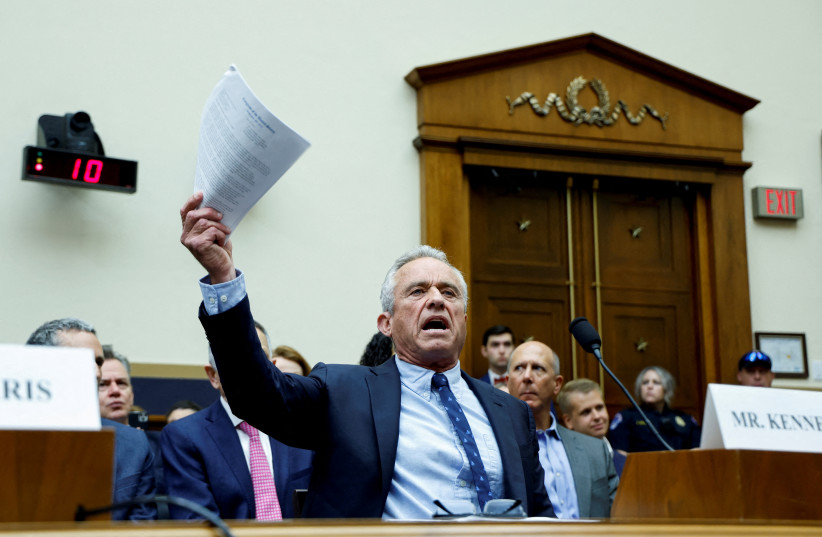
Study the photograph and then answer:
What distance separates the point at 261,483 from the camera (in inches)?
109

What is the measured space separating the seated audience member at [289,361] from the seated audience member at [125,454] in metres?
0.96

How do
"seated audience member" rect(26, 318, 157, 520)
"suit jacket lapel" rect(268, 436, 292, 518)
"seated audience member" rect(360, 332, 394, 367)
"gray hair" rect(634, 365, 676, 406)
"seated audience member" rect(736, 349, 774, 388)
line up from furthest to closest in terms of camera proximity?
"seated audience member" rect(736, 349, 774, 388) → "gray hair" rect(634, 365, 676, 406) → "seated audience member" rect(360, 332, 394, 367) → "suit jacket lapel" rect(268, 436, 292, 518) → "seated audience member" rect(26, 318, 157, 520)

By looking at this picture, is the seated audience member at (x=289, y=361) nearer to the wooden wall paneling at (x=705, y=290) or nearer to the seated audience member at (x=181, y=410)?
the seated audience member at (x=181, y=410)

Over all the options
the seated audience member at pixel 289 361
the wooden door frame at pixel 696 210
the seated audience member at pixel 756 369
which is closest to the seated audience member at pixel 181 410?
the seated audience member at pixel 289 361

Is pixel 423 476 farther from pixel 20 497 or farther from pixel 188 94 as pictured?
pixel 188 94

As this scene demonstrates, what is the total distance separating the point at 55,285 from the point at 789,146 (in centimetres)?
470

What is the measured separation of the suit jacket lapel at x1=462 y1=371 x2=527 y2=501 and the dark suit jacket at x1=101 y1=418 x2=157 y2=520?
3.05 ft

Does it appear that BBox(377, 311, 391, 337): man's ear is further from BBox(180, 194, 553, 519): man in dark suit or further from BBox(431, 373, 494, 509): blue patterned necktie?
BBox(431, 373, 494, 509): blue patterned necktie

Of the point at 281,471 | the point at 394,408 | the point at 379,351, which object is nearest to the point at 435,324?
the point at 394,408

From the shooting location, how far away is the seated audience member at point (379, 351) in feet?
11.5

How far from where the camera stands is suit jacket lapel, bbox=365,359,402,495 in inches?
77.7

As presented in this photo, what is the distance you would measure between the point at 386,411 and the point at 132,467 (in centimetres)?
93

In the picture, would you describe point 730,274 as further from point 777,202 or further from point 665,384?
point 665,384

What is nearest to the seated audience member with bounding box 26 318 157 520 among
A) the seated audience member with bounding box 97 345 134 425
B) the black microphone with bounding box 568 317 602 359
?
the seated audience member with bounding box 97 345 134 425
